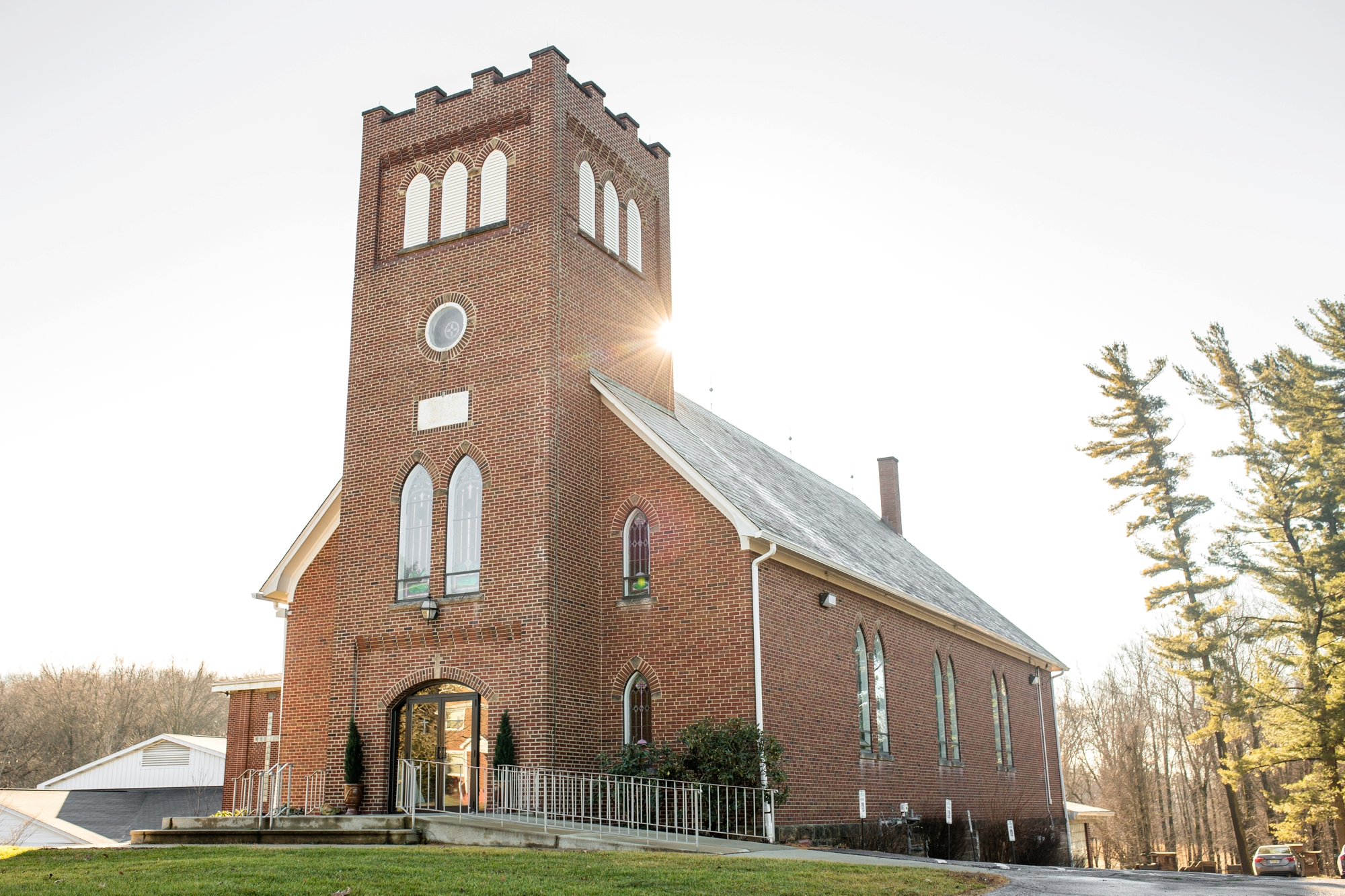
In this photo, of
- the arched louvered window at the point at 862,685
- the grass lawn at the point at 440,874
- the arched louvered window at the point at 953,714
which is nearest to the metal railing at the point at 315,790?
the grass lawn at the point at 440,874

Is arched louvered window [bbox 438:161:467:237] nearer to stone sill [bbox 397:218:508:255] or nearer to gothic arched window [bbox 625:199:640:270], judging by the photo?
stone sill [bbox 397:218:508:255]

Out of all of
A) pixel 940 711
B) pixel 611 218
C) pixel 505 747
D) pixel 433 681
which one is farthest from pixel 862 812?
pixel 611 218

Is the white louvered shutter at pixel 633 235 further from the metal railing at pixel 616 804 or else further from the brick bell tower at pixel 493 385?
the metal railing at pixel 616 804

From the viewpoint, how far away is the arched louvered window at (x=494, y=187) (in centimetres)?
2080

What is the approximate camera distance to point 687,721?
57.4ft

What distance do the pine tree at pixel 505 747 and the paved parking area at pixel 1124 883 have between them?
5.13 m

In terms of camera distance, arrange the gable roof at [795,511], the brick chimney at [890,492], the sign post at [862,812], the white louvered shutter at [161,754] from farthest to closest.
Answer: the white louvered shutter at [161,754] < the brick chimney at [890,492] < the sign post at [862,812] < the gable roof at [795,511]

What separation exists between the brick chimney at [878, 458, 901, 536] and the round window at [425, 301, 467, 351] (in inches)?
797

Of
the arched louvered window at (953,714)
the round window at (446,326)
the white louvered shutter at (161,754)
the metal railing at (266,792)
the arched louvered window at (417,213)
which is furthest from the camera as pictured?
the white louvered shutter at (161,754)

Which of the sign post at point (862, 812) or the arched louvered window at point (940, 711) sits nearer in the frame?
the sign post at point (862, 812)

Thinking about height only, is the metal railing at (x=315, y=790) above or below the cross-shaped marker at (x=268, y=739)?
below

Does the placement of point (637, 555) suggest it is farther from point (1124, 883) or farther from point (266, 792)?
point (1124, 883)

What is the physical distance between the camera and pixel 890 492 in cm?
3728

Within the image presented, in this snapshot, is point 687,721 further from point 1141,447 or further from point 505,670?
point 1141,447
